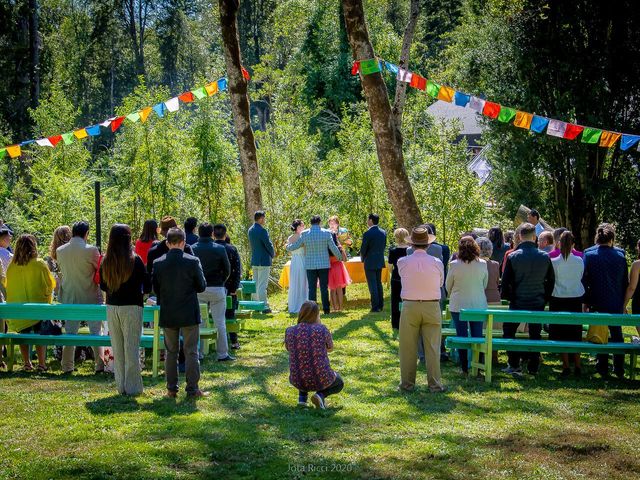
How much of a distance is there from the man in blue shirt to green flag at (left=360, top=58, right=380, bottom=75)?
5646mm

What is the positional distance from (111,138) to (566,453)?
54.1 meters

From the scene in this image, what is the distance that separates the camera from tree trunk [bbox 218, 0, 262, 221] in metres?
17.5

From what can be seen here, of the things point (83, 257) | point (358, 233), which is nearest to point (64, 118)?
point (358, 233)

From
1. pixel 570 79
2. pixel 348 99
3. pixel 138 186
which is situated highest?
pixel 348 99

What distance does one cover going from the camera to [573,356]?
10.8 meters

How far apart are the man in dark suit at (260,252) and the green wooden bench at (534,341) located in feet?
19.4

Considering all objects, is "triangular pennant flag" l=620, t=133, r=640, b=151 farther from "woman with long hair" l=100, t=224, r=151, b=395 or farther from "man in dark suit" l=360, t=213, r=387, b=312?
"woman with long hair" l=100, t=224, r=151, b=395

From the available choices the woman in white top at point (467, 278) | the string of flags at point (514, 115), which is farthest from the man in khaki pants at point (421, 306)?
the string of flags at point (514, 115)

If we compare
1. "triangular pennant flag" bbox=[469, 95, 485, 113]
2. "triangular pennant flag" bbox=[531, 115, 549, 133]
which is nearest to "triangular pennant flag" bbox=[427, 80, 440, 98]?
"triangular pennant flag" bbox=[469, 95, 485, 113]

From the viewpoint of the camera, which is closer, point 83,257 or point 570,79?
point 83,257

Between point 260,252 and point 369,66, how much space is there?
12.7ft

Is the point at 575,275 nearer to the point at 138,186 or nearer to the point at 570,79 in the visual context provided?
the point at 570,79

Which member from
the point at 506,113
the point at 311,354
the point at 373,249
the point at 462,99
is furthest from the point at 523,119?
the point at 311,354

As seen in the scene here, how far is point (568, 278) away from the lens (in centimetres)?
1037
